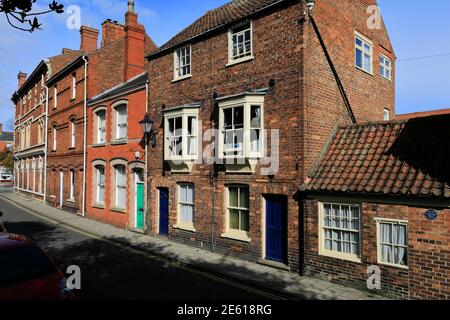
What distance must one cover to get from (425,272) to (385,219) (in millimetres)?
1466

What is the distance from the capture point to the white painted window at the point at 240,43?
12588 millimetres

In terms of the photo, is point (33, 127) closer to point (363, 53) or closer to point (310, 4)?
point (363, 53)

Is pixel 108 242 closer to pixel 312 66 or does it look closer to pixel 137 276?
pixel 137 276

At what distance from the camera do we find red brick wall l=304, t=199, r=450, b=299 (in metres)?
7.89

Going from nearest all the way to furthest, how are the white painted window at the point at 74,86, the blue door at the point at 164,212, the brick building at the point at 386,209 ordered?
the brick building at the point at 386,209 < the blue door at the point at 164,212 < the white painted window at the point at 74,86

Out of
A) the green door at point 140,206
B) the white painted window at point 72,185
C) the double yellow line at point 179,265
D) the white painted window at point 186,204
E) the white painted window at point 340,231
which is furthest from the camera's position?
the white painted window at point 72,185

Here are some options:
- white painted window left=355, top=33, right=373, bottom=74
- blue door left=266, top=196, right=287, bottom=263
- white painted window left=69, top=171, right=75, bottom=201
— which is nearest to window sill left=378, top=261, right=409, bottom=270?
blue door left=266, top=196, right=287, bottom=263

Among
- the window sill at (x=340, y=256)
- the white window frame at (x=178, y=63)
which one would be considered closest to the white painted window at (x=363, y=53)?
the white window frame at (x=178, y=63)

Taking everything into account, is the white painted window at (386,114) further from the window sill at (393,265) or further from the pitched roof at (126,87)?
Answer: the pitched roof at (126,87)

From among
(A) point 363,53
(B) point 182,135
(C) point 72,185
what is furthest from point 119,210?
(A) point 363,53

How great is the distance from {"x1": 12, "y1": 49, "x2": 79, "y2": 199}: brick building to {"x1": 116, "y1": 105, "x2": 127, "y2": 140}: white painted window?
14266 millimetres

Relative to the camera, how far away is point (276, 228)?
11.4m

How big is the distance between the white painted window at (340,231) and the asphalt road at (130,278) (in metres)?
2.52
